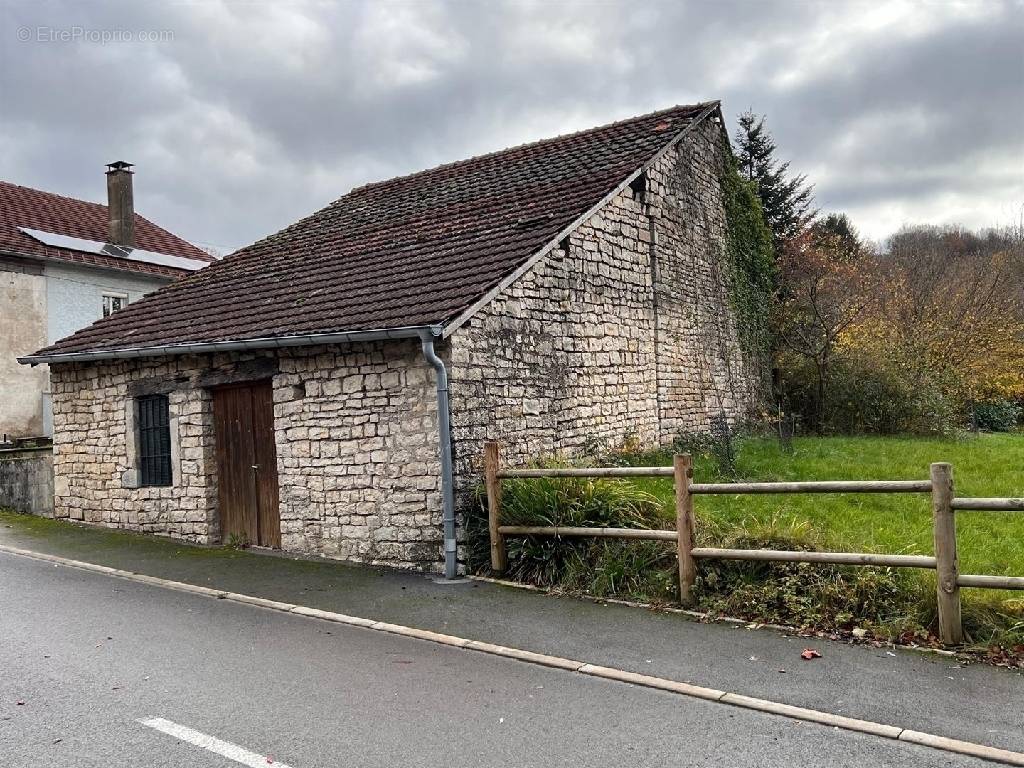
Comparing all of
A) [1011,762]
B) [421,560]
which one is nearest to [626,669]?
[1011,762]

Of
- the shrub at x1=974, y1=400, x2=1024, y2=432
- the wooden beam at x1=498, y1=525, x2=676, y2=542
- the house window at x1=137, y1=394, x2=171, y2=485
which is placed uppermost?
the house window at x1=137, y1=394, x2=171, y2=485

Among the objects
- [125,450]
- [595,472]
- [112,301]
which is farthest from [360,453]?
[112,301]

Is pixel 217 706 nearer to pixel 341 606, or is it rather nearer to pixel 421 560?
pixel 341 606

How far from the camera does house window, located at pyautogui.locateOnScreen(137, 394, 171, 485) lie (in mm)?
11727

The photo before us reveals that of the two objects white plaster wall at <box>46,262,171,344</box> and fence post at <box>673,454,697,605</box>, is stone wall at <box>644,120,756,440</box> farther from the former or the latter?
white plaster wall at <box>46,262,171,344</box>

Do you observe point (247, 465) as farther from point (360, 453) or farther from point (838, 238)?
point (838, 238)

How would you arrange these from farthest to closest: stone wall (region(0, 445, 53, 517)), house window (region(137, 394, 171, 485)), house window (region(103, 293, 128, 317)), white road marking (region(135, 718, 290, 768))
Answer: house window (region(103, 293, 128, 317))
stone wall (region(0, 445, 53, 517))
house window (region(137, 394, 171, 485))
white road marking (region(135, 718, 290, 768))

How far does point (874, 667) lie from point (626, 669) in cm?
162

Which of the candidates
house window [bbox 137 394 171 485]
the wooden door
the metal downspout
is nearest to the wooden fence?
the metal downspout

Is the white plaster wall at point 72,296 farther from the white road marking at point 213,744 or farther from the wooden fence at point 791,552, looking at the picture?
the white road marking at point 213,744

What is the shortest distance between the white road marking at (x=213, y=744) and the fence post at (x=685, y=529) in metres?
3.85

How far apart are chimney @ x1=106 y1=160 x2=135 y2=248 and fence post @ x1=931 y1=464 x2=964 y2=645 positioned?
78.4 feet

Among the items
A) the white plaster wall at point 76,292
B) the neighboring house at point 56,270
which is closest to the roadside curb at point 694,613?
the neighboring house at point 56,270

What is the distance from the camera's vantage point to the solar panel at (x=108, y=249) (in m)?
22.3
